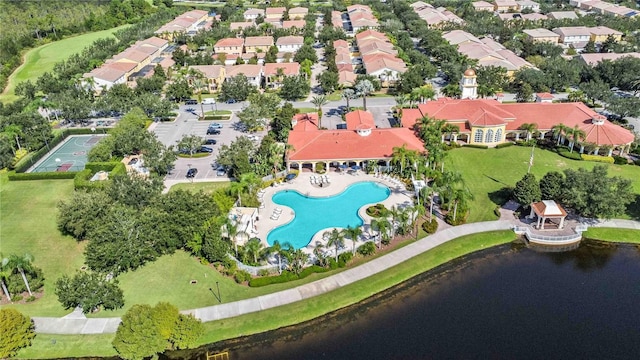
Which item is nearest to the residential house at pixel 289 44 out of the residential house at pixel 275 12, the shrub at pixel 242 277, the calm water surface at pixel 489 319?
the residential house at pixel 275 12

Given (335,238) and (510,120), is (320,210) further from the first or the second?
(510,120)

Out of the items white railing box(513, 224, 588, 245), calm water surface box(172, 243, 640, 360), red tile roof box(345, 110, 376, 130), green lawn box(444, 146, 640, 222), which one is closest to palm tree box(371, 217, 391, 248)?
calm water surface box(172, 243, 640, 360)

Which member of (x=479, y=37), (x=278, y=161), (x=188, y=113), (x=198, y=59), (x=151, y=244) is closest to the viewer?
(x=151, y=244)

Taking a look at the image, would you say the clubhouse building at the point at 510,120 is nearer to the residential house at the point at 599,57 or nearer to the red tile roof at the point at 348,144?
the red tile roof at the point at 348,144

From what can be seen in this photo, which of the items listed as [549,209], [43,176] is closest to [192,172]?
[43,176]

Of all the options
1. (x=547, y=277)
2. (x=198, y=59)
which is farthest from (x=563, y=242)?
(x=198, y=59)

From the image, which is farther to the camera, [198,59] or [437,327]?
[198,59]

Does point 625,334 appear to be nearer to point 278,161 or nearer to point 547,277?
point 547,277
